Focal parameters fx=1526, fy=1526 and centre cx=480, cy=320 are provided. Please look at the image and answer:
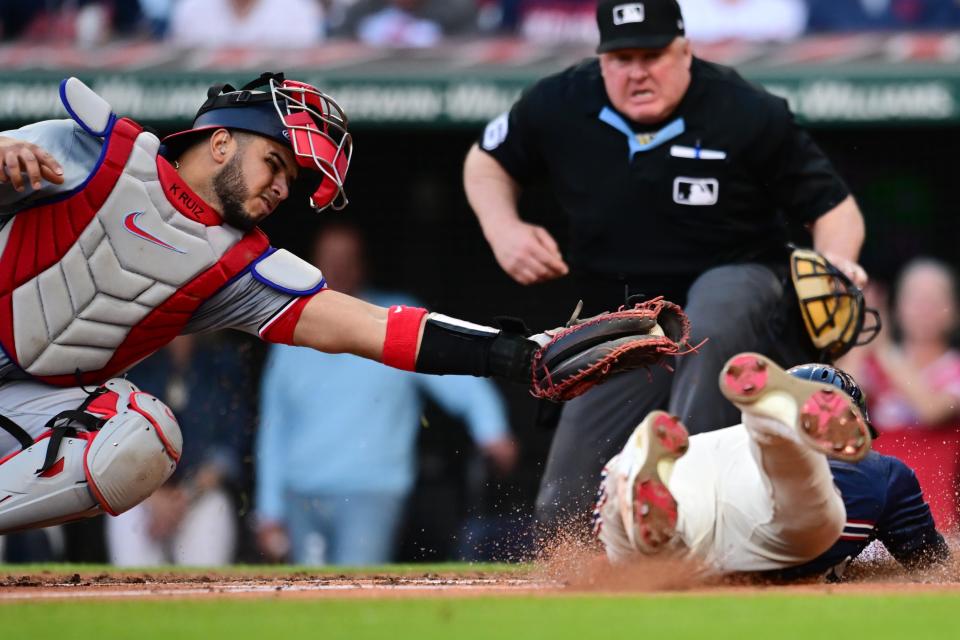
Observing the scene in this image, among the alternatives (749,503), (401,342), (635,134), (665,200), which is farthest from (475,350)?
(635,134)

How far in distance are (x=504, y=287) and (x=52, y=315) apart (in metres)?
5.22

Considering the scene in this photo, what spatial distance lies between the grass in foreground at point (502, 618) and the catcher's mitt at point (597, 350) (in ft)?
2.31

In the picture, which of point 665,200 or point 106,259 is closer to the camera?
point 106,259

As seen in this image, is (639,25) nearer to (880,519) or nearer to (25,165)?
(880,519)

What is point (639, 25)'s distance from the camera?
596 centimetres

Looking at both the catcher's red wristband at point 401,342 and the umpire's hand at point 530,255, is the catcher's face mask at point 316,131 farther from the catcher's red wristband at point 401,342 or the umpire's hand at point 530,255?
the umpire's hand at point 530,255

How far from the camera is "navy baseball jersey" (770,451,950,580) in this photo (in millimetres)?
4582

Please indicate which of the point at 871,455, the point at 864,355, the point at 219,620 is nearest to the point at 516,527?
the point at 864,355

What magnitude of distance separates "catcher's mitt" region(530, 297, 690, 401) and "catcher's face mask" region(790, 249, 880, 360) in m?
1.36

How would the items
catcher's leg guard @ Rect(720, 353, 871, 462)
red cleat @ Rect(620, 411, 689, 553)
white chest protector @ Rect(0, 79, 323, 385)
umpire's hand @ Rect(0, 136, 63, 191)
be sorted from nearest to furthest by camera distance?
catcher's leg guard @ Rect(720, 353, 871, 462) → red cleat @ Rect(620, 411, 689, 553) → umpire's hand @ Rect(0, 136, 63, 191) → white chest protector @ Rect(0, 79, 323, 385)

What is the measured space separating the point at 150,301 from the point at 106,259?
0.62 feet

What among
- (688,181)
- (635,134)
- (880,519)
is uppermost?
(635,134)

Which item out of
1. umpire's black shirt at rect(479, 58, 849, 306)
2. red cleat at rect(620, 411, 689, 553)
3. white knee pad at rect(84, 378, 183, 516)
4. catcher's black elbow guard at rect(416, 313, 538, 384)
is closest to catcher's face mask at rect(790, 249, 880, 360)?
umpire's black shirt at rect(479, 58, 849, 306)

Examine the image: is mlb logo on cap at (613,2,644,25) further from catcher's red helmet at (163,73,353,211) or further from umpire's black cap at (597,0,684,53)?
catcher's red helmet at (163,73,353,211)
